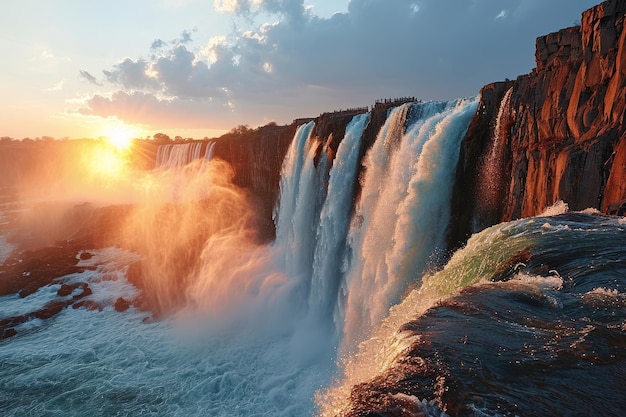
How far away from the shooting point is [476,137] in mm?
11484

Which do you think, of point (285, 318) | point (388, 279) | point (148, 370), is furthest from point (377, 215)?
point (148, 370)

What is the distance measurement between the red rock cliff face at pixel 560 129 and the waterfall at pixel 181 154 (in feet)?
108

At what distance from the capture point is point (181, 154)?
142ft

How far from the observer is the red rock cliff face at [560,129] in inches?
293

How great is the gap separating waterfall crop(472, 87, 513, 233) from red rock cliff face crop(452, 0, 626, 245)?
0.04m

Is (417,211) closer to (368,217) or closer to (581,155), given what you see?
(368,217)

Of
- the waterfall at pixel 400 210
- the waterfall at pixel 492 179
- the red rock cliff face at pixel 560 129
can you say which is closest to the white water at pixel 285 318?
the waterfall at pixel 400 210

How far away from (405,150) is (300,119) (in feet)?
77.4

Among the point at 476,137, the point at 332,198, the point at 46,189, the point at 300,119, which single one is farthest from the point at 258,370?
the point at 46,189

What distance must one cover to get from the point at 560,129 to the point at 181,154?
41.2 meters

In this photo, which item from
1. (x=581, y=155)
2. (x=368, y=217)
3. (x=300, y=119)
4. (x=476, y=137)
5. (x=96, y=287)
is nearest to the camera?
(x=581, y=155)

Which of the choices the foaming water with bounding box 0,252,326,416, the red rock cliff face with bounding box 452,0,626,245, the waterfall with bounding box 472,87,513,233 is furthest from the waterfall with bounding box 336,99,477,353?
the foaming water with bounding box 0,252,326,416

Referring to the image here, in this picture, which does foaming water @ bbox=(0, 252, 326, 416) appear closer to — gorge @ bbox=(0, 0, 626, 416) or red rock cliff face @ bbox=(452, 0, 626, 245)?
gorge @ bbox=(0, 0, 626, 416)

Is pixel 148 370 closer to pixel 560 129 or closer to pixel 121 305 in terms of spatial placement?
pixel 121 305
